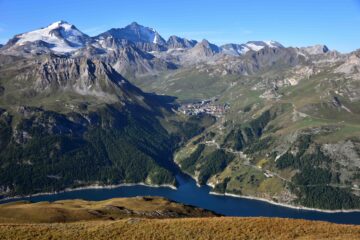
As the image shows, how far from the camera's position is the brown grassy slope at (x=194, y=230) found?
242 feet

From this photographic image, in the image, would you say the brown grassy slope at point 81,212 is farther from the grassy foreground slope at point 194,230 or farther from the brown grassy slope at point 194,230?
the brown grassy slope at point 194,230

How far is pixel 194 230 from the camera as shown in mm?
76562

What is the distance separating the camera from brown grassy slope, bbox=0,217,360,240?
73625 millimetres

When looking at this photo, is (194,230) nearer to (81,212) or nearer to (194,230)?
(194,230)

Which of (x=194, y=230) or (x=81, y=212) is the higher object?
(x=194, y=230)

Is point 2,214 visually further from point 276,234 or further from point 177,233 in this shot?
point 276,234

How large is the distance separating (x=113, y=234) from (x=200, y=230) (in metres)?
14.4

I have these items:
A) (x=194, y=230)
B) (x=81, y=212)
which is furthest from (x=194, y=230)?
(x=81, y=212)

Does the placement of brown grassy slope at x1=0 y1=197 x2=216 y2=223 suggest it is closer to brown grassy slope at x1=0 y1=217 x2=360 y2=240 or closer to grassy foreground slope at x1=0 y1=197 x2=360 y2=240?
grassy foreground slope at x1=0 y1=197 x2=360 y2=240

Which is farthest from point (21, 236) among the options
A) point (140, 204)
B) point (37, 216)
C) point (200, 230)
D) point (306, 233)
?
point (140, 204)

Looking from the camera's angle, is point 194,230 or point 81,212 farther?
point 81,212

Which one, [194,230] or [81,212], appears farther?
[81,212]

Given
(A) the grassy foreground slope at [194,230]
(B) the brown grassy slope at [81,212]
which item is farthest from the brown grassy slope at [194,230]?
(B) the brown grassy slope at [81,212]

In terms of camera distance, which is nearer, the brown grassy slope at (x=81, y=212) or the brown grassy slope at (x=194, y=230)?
the brown grassy slope at (x=194, y=230)
